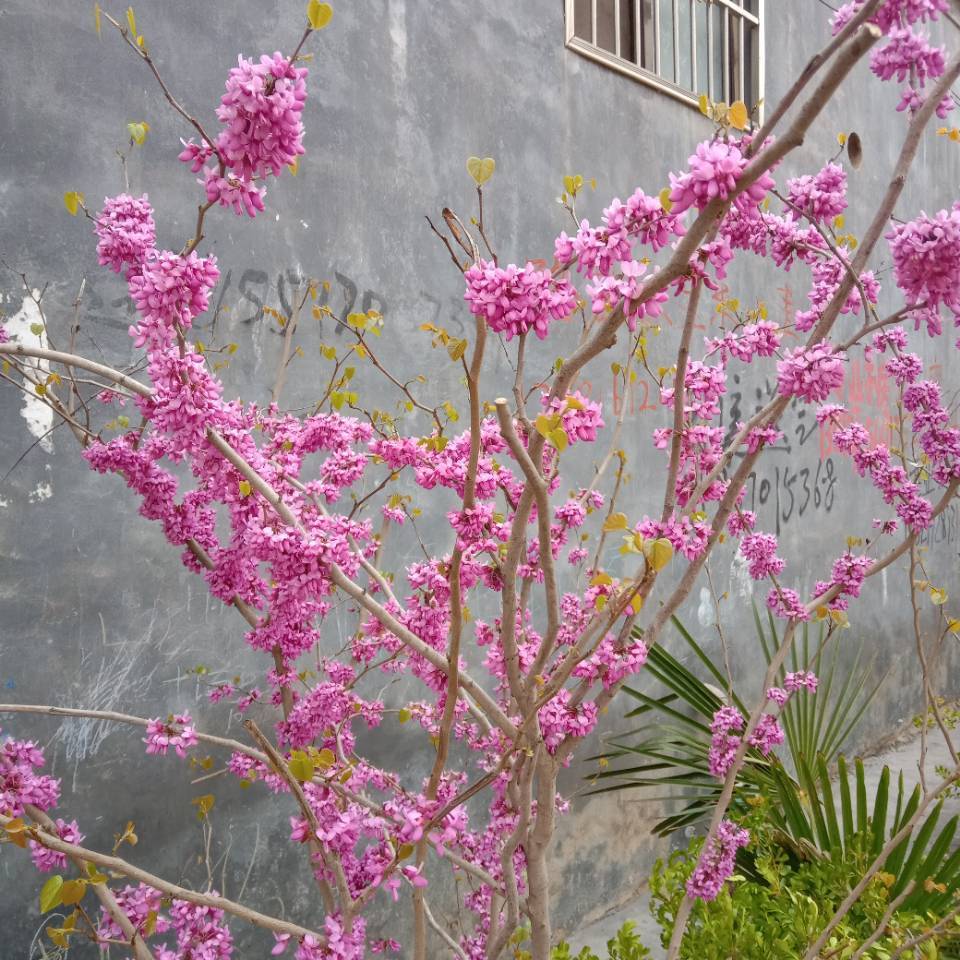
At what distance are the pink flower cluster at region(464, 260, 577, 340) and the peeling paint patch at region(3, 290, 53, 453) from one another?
58.6 inches

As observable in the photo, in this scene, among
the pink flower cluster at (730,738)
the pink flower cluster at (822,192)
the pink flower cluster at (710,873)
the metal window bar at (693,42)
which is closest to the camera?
the pink flower cluster at (822,192)

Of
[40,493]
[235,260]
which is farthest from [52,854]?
[235,260]

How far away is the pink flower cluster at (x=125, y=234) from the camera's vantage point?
52.7 inches

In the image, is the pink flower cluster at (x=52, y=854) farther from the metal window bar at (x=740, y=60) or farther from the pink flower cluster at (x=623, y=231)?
the metal window bar at (x=740, y=60)

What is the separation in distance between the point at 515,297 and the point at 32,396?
158 cm

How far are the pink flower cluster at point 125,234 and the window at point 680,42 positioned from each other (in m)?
2.64

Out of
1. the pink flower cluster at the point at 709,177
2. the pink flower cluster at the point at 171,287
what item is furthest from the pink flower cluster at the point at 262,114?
the pink flower cluster at the point at 709,177

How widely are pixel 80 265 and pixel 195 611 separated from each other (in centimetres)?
101

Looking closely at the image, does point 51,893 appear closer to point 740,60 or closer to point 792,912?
point 792,912

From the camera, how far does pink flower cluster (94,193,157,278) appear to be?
1338mm

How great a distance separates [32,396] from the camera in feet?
7.20

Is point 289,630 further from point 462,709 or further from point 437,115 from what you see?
point 437,115

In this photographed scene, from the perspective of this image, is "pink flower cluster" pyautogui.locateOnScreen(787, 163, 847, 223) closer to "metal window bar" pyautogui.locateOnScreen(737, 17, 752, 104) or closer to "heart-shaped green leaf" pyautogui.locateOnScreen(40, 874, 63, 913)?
"heart-shaped green leaf" pyautogui.locateOnScreen(40, 874, 63, 913)

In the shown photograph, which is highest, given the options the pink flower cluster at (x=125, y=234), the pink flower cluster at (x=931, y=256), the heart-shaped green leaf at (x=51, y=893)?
the pink flower cluster at (x=931, y=256)
